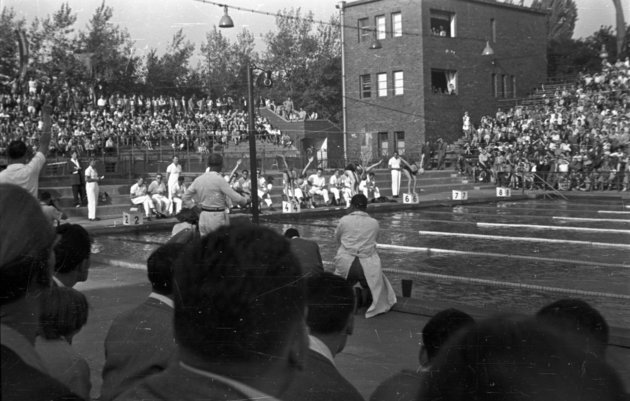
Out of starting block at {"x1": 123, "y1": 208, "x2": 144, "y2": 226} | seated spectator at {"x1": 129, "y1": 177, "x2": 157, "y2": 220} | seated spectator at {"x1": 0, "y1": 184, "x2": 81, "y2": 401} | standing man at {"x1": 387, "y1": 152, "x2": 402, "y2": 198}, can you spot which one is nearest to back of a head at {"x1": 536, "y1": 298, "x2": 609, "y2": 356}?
seated spectator at {"x1": 0, "y1": 184, "x2": 81, "y2": 401}

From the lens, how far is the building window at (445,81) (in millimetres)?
7272

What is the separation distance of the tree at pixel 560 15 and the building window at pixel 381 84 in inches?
72.3

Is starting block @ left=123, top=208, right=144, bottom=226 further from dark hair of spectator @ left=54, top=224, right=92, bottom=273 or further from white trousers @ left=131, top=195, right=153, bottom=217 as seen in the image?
dark hair of spectator @ left=54, top=224, right=92, bottom=273

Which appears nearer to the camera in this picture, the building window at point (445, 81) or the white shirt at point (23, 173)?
the white shirt at point (23, 173)

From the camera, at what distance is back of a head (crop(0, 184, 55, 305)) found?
1317mm

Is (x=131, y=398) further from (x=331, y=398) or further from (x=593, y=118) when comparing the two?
(x=593, y=118)

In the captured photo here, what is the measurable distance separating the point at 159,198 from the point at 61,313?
579 inches

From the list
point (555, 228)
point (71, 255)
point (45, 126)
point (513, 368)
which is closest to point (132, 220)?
point (555, 228)

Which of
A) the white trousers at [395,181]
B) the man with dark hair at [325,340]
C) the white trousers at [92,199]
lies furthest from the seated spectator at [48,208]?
the white trousers at [395,181]

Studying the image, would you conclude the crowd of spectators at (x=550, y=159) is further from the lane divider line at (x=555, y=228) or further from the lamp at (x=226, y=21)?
the lamp at (x=226, y=21)

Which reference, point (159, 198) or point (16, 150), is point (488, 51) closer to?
point (16, 150)

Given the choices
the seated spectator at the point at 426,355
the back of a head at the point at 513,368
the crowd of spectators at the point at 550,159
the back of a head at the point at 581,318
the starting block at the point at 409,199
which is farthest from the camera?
the starting block at the point at 409,199

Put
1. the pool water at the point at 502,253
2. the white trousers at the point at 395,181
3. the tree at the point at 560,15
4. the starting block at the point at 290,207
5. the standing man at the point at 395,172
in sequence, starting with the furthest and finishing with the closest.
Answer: the white trousers at the point at 395,181, the starting block at the point at 290,207, the standing man at the point at 395,172, the pool water at the point at 502,253, the tree at the point at 560,15

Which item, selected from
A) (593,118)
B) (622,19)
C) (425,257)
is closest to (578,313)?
(622,19)
